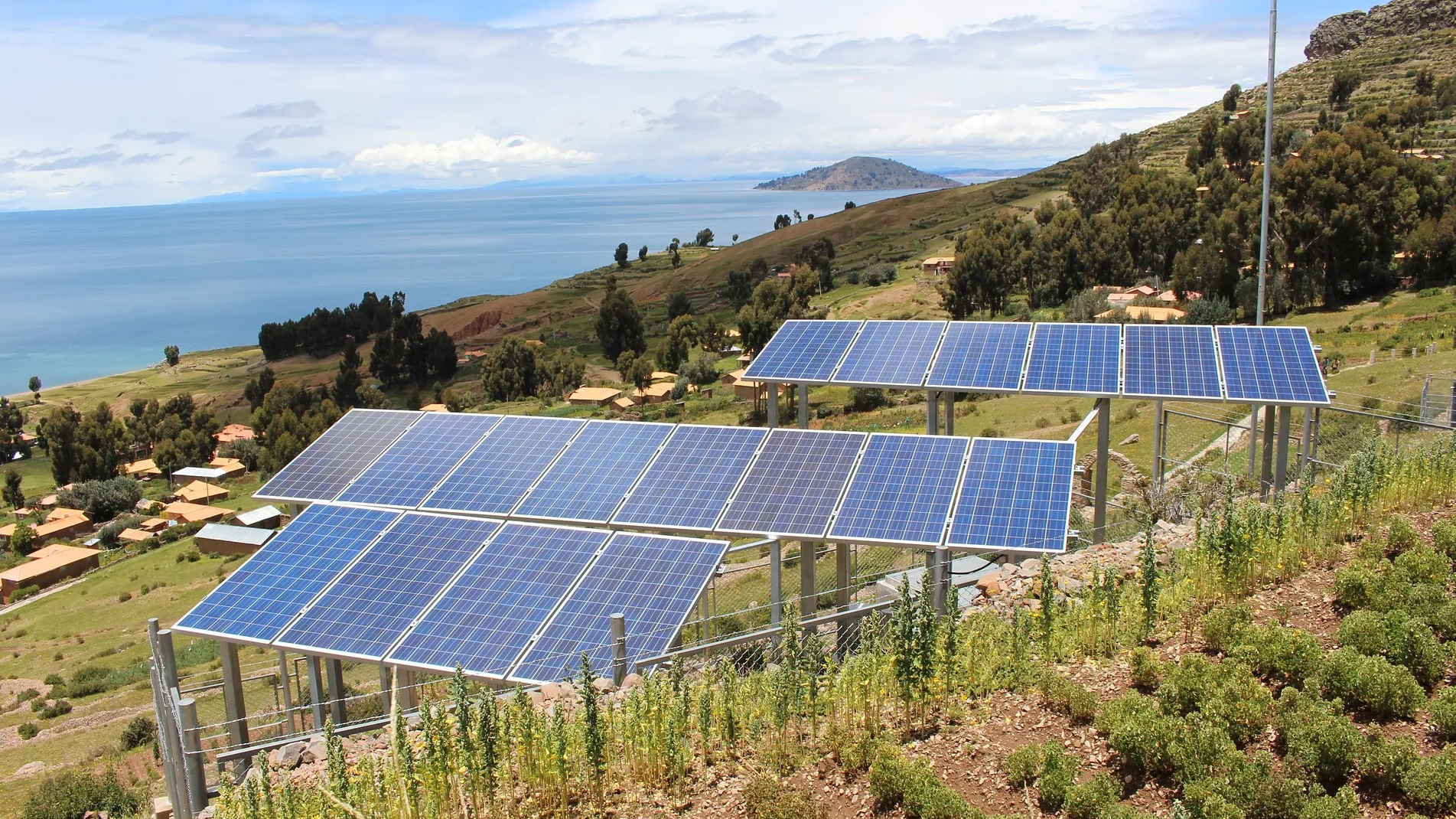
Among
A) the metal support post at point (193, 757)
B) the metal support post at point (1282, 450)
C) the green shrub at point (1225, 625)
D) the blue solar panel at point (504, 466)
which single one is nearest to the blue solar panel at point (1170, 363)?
the metal support post at point (1282, 450)

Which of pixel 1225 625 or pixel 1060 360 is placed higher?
pixel 1060 360

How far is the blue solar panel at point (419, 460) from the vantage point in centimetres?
1714

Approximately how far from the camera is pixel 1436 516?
12570mm

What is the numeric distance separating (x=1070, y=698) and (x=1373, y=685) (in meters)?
2.57

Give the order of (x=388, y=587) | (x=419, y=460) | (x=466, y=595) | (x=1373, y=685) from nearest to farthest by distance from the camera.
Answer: (x=1373, y=685) → (x=466, y=595) → (x=388, y=587) → (x=419, y=460)

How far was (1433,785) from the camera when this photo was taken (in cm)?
716

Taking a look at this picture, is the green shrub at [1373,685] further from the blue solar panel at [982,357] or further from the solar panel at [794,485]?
the blue solar panel at [982,357]

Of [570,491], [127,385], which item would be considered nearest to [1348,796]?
[570,491]

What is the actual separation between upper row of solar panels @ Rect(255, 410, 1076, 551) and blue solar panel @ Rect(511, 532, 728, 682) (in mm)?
1218

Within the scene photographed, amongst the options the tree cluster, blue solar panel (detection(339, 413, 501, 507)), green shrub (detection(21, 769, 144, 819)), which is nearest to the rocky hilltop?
the tree cluster

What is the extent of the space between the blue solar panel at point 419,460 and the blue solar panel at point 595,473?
2.29 meters

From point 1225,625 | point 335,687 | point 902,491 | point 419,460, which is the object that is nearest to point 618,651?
point 335,687

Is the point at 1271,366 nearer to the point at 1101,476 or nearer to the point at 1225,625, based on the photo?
the point at 1101,476

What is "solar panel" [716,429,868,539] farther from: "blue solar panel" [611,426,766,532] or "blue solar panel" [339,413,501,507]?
"blue solar panel" [339,413,501,507]
